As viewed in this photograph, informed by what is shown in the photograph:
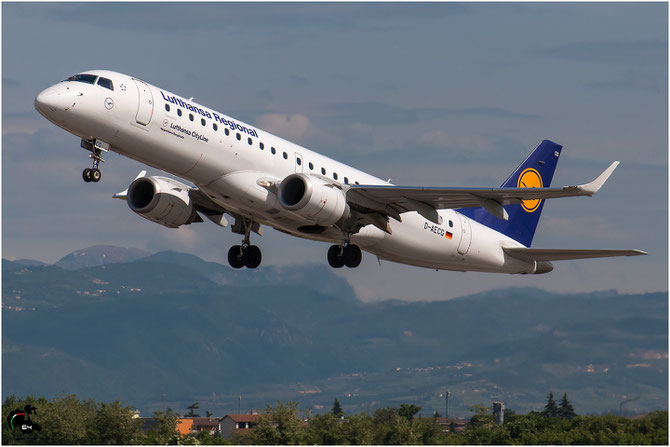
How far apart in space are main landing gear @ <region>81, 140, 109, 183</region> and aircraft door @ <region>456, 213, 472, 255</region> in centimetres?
1562

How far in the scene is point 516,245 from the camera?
47.5m

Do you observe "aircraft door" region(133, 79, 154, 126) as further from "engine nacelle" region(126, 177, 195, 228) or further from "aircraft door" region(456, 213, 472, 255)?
"aircraft door" region(456, 213, 472, 255)

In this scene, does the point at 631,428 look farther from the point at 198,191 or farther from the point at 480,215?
the point at 198,191

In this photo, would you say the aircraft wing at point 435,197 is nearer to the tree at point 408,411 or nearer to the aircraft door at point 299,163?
the aircraft door at point 299,163

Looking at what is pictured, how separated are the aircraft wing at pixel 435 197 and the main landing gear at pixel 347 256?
172 centimetres

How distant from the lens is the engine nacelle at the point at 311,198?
37.8 metres

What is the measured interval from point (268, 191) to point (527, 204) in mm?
16603

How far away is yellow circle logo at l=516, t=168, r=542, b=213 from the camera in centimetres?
5038

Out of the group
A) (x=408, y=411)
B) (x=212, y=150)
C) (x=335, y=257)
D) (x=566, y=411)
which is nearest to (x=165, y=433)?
(x=408, y=411)

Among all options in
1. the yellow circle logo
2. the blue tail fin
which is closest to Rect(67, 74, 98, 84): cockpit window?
the blue tail fin

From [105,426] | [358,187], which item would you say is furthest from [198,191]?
[105,426]

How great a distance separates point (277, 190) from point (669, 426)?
39143 millimetres

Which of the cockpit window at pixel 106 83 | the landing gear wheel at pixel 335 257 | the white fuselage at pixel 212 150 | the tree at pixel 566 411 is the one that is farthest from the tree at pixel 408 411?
the cockpit window at pixel 106 83

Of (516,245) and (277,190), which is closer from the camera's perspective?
(277,190)
